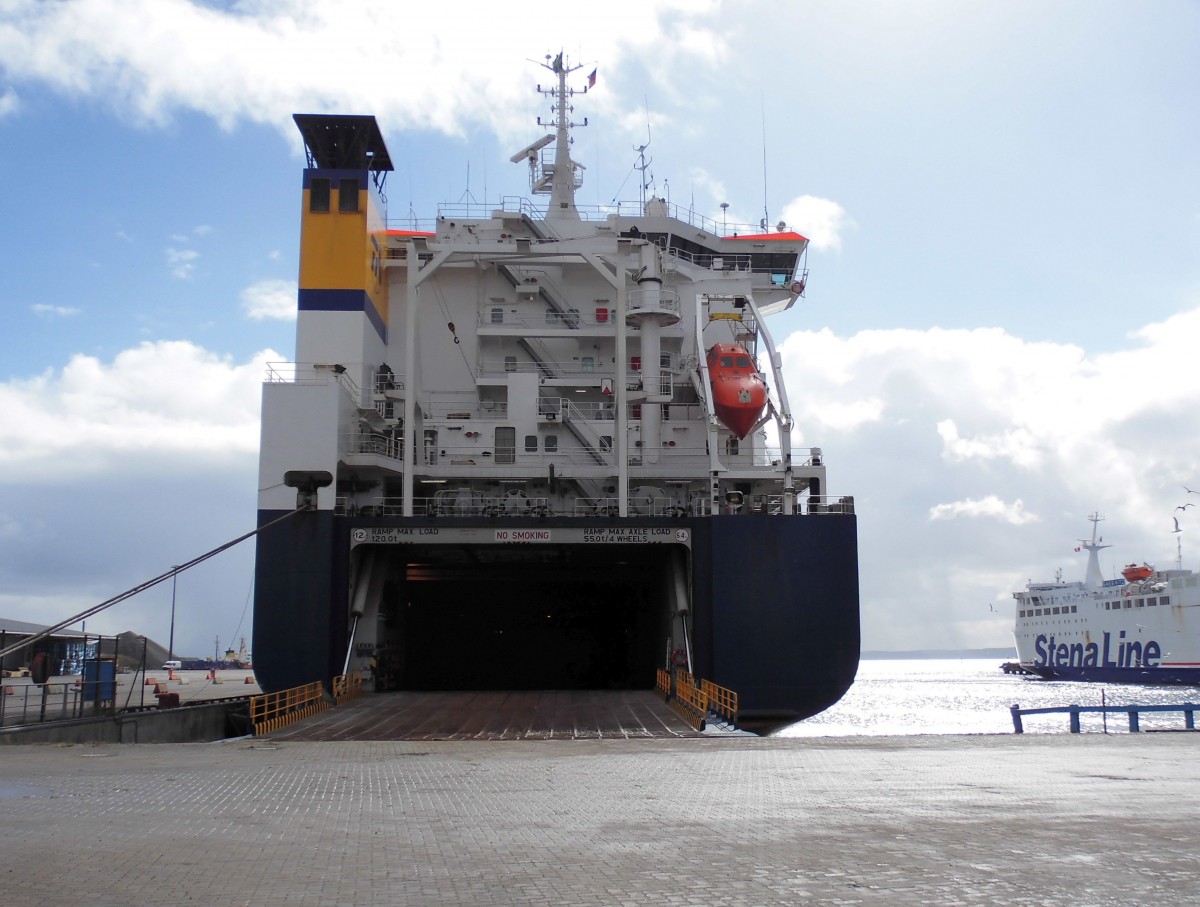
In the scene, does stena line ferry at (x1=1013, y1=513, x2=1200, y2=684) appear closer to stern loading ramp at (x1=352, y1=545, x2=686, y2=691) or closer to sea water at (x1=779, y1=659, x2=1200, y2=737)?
sea water at (x1=779, y1=659, x2=1200, y2=737)

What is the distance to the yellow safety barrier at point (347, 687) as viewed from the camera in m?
21.9

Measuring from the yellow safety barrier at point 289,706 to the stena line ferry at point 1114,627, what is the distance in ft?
182

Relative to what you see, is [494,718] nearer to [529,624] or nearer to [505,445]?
[505,445]

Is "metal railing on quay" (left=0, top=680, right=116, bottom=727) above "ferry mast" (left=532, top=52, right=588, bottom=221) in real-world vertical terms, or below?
below

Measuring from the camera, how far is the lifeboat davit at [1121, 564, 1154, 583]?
228 feet

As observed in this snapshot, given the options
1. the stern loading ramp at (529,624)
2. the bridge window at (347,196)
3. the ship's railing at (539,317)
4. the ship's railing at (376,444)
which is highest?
the bridge window at (347,196)

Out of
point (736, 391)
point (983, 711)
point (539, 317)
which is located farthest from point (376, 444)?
point (983, 711)

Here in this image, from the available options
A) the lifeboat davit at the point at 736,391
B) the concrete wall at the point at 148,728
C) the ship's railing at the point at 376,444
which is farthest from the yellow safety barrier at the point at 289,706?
the lifeboat davit at the point at 736,391

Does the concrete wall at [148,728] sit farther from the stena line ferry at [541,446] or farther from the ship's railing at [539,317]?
the ship's railing at [539,317]

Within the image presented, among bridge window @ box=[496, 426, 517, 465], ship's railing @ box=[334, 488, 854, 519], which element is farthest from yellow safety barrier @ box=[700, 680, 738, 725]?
bridge window @ box=[496, 426, 517, 465]

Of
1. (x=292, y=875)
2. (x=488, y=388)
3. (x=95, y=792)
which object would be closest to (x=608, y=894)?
(x=292, y=875)

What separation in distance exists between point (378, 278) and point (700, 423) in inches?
335

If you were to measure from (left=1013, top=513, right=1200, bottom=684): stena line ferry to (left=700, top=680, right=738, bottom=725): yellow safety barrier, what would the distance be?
49994mm

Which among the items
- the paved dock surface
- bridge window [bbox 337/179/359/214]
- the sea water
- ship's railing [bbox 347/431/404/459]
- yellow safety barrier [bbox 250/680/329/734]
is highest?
bridge window [bbox 337/179/359/214]
